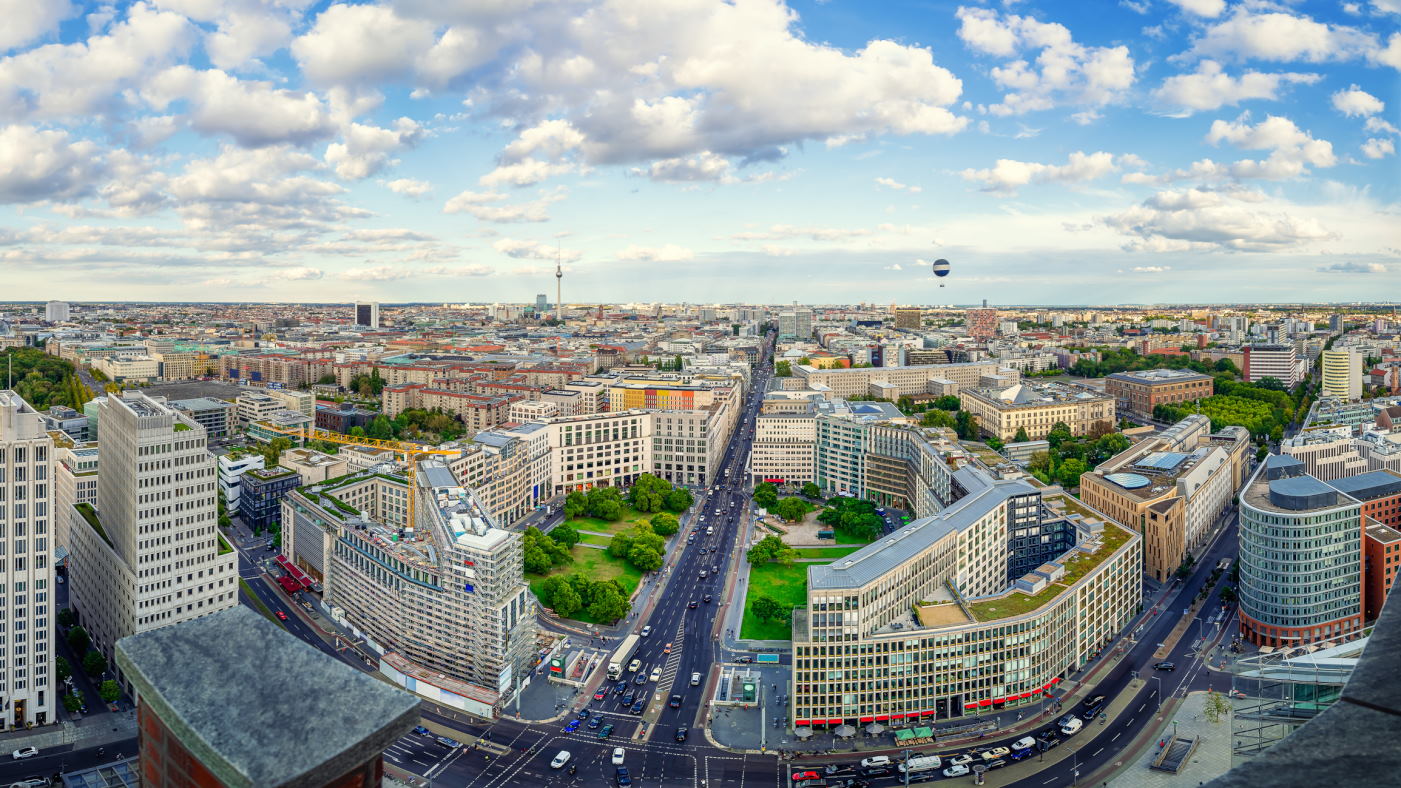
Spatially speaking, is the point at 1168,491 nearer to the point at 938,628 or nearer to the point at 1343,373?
the point at 938,628

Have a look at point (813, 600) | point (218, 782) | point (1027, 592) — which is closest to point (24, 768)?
point (218, 782)

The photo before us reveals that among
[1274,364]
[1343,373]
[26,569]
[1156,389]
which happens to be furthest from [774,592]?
[1274,364]

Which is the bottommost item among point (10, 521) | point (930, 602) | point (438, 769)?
point (438, 769)

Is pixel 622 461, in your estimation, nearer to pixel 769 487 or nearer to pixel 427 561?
pixel 769 487

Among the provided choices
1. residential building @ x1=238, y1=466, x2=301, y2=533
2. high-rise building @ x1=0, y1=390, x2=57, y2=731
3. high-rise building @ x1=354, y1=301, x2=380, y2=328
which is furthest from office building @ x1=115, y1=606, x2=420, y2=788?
high-rise building @ x1=354, y1=301, x2=380, y2=328

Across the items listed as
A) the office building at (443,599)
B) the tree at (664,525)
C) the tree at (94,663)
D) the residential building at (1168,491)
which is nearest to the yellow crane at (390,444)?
the office building at (443,599)
